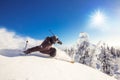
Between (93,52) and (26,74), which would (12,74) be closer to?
(26,74)

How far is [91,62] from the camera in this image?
59.0 m

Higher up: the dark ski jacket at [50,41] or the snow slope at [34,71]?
the dark ski jacket at [50,41]

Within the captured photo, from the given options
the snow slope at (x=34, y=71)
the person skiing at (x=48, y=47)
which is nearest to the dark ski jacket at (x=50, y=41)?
the person skiing at (x=48, y=47)

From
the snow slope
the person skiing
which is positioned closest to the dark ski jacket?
the person skiing

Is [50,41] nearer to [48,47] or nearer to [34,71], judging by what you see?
[48,47]

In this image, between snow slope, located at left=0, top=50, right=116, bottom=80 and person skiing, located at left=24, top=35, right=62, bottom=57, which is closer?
snow slope, located at left=0, top=50, right=116, bottom=80

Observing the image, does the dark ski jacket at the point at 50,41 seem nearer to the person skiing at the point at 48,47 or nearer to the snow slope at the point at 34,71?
the person skiing at the point at 48,47

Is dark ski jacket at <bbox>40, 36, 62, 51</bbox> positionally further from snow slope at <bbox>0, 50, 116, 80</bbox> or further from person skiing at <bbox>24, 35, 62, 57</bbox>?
snow slope at <bbox>0, 50, 116, 80</bbox>

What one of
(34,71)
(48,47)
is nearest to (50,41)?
(48,47)

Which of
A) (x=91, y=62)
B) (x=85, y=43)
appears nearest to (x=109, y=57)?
(x=91, y=62)

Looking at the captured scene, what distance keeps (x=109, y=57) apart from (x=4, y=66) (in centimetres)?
4747

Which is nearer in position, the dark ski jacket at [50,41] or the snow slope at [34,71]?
the snow slope at [34,71]

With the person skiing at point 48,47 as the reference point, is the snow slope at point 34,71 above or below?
below

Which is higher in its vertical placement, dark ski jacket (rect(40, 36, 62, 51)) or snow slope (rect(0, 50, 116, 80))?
dark ski jacket (rect(40, 36, 62, 51))
